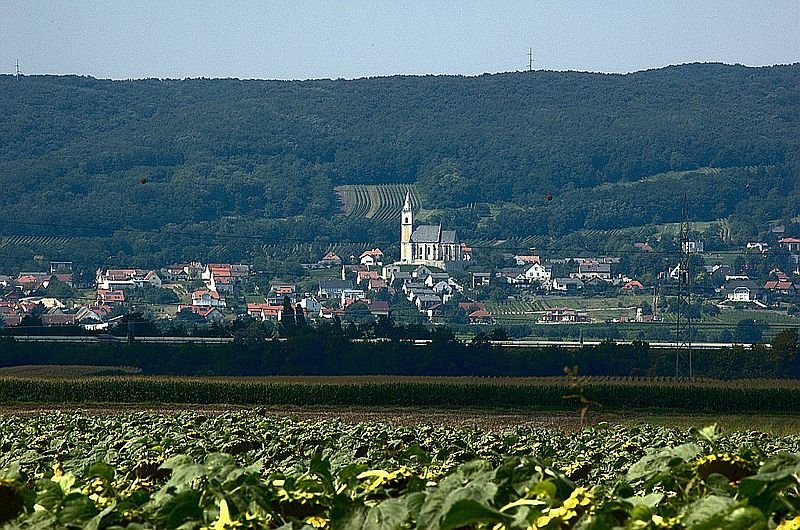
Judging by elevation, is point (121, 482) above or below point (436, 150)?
below

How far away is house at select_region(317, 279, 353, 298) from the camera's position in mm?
140500

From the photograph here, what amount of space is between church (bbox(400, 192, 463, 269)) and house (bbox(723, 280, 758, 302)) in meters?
37.9

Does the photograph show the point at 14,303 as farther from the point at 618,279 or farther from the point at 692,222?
the point at 692,222

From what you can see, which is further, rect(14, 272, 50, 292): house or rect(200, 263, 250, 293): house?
rect(200, 263, 250, 293): house

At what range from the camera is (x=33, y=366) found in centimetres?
7338

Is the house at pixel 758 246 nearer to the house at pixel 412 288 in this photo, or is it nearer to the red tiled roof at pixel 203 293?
the house at pixel 412 288

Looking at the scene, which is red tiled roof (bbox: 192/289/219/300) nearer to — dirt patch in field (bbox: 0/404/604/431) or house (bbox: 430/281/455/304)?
house (bbox: 430/281/455/304)

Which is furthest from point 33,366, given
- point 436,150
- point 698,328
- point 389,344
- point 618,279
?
point 436,150

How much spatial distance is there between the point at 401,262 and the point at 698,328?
5473 centimetres

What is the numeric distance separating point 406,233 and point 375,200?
71.8ft

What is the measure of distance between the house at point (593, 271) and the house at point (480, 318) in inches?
792

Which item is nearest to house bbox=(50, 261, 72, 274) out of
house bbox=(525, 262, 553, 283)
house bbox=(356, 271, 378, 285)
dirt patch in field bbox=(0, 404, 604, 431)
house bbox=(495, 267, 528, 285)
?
house bbox=(356, 271, 378, 285)

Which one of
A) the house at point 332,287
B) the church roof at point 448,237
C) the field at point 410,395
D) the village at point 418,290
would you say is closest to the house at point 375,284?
the village at point 418,290

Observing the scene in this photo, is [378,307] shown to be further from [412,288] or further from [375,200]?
[375,200]
